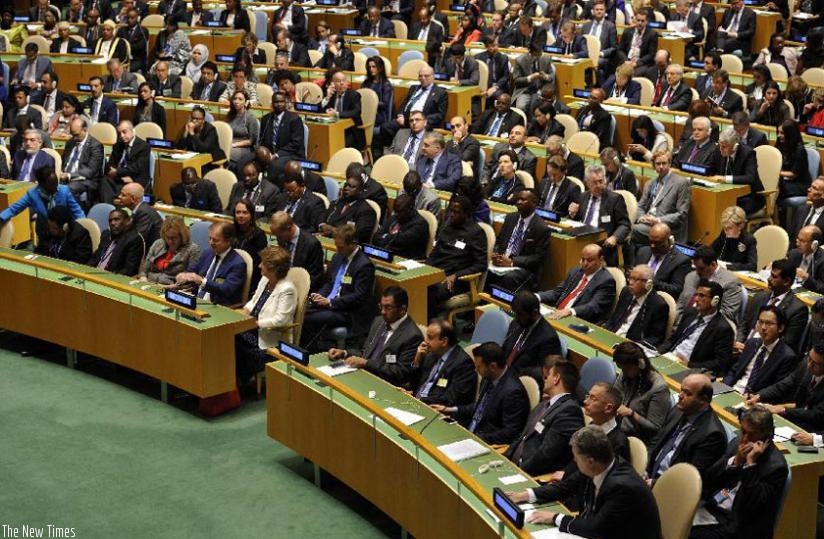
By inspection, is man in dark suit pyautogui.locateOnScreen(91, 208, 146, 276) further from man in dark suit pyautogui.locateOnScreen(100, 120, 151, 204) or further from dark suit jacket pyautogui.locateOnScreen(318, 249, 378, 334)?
man in dark suit pyautogui.locateOnScreen(100, 120, 151, 204)

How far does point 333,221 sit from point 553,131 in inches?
117

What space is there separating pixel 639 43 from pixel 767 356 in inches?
333

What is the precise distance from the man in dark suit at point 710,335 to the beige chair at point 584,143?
171 inches

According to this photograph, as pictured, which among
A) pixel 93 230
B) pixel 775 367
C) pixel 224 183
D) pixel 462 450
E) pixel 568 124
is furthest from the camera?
pixel 568 124

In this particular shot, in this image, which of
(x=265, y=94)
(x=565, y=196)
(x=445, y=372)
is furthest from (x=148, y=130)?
(x=445, y=372)

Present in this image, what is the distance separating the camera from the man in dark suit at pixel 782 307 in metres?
8.64

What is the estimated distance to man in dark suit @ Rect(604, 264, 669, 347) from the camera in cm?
886

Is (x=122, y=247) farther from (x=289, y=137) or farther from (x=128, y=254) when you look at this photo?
(x=289, y=137)

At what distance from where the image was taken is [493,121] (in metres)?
13.7

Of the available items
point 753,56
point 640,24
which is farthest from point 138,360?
point 753,56

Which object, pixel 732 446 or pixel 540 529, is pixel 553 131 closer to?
pixel 732 446

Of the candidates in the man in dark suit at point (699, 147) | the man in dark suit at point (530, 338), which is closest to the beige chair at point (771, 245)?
the man in dark suit at point (699, 147)

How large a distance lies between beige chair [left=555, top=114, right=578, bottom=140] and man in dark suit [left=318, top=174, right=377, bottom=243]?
291 centimetres

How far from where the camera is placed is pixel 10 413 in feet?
31.2
